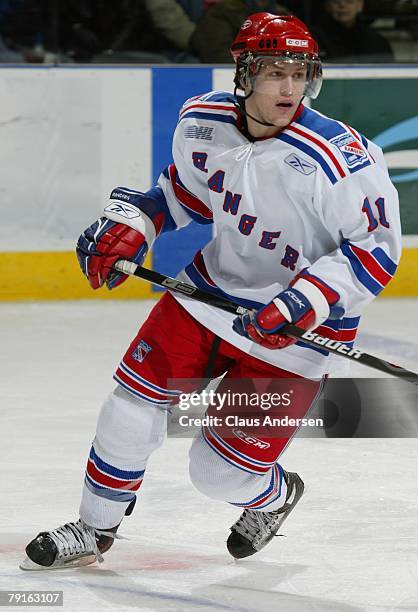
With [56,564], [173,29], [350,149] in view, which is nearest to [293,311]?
[350,149]

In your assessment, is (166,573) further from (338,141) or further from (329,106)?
(329,106)

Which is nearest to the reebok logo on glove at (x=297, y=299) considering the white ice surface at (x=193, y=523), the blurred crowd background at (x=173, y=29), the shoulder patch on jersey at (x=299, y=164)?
the shoulder patch on jersey at (x=299, y=164)

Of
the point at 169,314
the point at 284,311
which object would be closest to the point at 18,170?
the point at 169,314

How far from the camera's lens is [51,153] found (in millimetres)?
5023

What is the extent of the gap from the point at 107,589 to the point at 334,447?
1096 mm

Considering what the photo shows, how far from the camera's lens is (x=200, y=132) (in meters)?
2.55

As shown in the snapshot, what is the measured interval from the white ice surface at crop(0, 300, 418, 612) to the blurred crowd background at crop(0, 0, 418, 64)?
58.2 inches

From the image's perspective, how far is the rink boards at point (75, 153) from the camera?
16.4 feet

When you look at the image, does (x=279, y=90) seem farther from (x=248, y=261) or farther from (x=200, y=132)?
(x=248, y=261)

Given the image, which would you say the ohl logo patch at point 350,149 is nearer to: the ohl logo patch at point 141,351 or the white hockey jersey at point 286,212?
the white hockey jersey at point 286,212

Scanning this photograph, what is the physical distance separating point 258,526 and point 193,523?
20 centimetres

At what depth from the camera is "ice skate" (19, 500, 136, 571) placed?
2529 mm

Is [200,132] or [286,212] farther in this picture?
[200,132]

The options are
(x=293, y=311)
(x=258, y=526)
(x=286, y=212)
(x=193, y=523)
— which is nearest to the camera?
(x=293, y=311)
